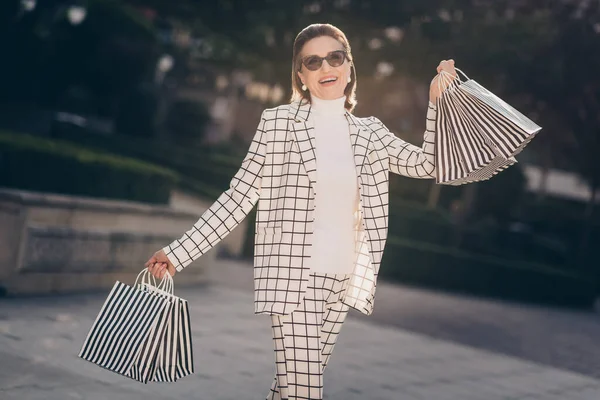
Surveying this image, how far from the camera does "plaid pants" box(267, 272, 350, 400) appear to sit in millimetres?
3424

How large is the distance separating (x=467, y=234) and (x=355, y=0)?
663 cm

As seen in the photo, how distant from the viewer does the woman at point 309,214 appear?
3426mm

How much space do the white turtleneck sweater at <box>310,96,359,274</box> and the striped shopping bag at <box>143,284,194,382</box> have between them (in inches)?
22.9

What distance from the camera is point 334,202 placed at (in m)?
3.50

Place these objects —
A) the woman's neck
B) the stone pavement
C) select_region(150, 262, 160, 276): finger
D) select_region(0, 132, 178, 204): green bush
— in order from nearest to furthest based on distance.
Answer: select_region(150, 262, 160, 276): finger < the woman's neck < the stone pavement < select_region(0, 132, 178, 204): green bush

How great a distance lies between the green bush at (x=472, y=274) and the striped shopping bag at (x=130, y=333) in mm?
12629

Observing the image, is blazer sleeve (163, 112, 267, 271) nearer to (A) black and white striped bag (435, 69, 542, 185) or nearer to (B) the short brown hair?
(B) the short brown hair

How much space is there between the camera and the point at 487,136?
3.63 m

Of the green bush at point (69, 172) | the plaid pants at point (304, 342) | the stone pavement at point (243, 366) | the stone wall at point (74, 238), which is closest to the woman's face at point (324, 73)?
the plaid pants at point (304, 342)

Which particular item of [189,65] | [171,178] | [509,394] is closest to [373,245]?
[509,394]

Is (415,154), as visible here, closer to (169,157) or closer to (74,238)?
(74,238)

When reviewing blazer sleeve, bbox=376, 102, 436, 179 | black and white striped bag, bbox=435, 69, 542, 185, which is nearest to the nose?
blazer sleeve, bbox=376, 102, 436, 179

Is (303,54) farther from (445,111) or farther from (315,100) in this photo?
(445,111)

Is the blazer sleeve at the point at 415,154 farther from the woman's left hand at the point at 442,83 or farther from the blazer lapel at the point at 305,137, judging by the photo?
the blazer lapel at the point at 305,137
